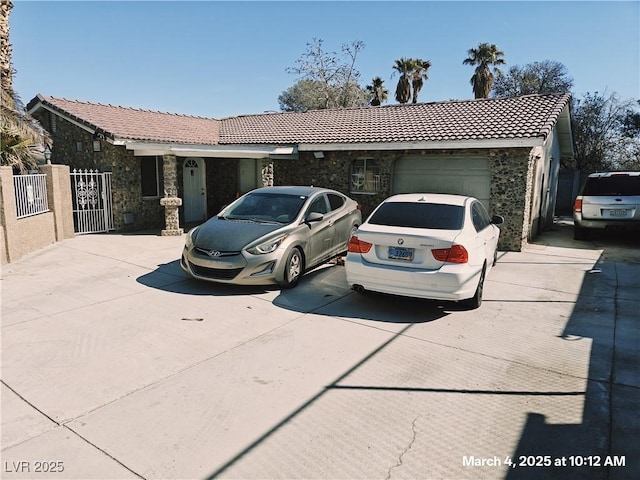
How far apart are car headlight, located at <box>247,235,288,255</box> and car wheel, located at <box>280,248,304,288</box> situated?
10.9 inches

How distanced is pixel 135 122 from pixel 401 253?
12.5m

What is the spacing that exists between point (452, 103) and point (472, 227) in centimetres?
1066

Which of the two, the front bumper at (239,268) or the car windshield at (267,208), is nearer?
the front bumper at (239,268)

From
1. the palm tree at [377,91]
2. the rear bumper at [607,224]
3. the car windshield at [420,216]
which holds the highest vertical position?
the palm tree at [377,91]

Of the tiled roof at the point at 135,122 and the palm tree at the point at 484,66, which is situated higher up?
the palm tree at the point at 484,66

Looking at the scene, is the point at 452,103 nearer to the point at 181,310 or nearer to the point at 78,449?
the point at 181,310

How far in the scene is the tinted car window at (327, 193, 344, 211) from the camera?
29.6 feet

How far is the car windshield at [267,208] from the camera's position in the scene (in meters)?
7.86

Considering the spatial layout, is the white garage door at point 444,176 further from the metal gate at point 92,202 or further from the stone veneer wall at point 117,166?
the metal gate at point 92,202

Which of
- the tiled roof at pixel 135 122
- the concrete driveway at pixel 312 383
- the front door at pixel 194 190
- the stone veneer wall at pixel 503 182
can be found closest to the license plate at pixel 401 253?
the concrete driveway at pixel 312 383

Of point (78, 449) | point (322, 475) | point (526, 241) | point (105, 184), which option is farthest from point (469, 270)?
point (105, 184)

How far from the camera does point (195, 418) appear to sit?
351cm

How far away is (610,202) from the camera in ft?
37.2

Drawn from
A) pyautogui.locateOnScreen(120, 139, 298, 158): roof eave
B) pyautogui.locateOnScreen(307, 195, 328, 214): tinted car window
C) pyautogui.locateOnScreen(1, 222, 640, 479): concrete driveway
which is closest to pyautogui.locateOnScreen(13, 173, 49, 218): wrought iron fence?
pyautogui.locateOnScreen(120, 139, 298, 158): roof eave
